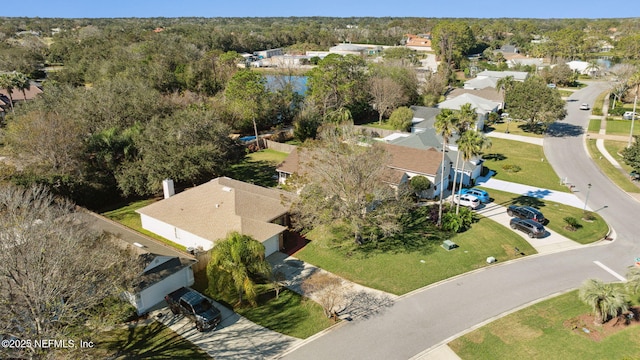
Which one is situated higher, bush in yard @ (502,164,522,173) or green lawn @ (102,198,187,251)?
bush in yard @ (502,164,522,173)

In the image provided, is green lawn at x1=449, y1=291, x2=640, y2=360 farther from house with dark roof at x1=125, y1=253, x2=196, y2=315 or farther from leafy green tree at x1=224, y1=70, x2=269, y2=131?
leafy green tree at x1=224, y1=70, x2=269, y2=131

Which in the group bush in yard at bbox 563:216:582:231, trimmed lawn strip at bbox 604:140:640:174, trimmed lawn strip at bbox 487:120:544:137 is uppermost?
trimmed lawn strip at bbox 487:120:544:137

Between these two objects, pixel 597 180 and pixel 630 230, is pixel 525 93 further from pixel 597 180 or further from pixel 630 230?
pixel 630 230

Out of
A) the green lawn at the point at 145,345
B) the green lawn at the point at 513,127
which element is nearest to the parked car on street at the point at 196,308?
the green lawn at the point at 145,345

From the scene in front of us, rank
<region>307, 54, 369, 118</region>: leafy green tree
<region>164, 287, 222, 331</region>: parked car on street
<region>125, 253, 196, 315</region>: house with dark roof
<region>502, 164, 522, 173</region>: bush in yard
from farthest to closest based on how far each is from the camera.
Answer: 1. <region>307, 54, 369, 118</region>: leafy green tree
2. <region>502, 164, 522, 173</region>: bush in yard
3. <region>125, 253, 196, 315</region>: house with dark roof
4. <region>164, 287, 222, 331</region>: parked car on street

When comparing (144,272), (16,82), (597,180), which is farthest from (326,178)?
(16,82)

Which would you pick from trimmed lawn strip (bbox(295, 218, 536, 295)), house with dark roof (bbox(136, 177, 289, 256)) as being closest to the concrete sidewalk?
trimmed lawn strip (bbox(295, 218, 536, 295))

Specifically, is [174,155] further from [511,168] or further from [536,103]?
[536,103]
